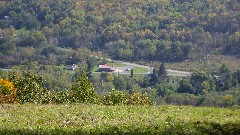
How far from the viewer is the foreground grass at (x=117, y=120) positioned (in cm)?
1062

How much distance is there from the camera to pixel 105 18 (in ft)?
311

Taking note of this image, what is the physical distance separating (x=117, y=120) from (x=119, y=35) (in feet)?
252

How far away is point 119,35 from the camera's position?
88375 millimetres

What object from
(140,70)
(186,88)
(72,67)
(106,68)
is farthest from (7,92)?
(72,67)

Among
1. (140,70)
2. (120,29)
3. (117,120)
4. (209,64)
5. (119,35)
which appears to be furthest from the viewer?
(120,29)

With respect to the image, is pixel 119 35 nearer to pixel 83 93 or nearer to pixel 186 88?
pixel 186 88

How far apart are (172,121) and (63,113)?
128 inches

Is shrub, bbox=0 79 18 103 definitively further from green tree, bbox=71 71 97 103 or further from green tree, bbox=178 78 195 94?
green tree, bbox=178 78 195 94

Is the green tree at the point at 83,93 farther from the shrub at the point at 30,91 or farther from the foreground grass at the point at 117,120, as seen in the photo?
the foreground grass at the point at 117,120

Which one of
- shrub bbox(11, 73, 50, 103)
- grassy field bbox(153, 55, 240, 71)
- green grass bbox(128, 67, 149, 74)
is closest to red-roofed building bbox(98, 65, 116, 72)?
green grass bbox(128, 67, 149, 74)

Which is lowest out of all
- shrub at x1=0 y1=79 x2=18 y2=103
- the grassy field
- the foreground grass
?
the grassy field

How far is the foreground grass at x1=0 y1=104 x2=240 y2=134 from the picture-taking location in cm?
1062

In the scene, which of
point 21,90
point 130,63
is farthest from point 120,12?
point 21,90

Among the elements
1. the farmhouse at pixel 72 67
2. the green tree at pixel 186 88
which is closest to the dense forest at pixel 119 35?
the farmhouse at pixel 72 67
